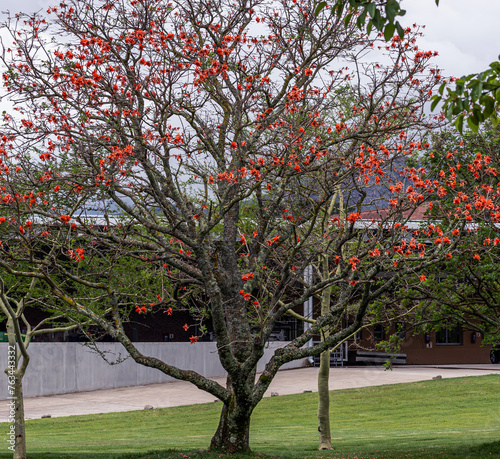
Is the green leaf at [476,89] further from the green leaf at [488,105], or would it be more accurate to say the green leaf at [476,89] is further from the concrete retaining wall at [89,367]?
the concrete retaining wall at [89,367]

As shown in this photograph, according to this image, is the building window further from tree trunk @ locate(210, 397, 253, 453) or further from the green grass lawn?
tree trunk @ locate(210, 397, 253, 453)

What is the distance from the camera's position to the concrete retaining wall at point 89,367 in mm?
28672

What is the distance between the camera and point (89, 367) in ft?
100

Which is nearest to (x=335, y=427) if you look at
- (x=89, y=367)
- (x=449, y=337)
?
(x=89, y=367)

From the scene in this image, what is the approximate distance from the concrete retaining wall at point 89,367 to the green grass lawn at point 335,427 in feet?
19.5

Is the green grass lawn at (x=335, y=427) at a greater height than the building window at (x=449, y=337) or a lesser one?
lesser

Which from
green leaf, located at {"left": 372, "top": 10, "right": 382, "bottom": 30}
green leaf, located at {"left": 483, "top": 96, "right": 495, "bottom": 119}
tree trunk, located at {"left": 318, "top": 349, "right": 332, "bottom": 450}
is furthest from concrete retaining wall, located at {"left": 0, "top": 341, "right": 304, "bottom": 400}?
green leaf, located at {"left": 372, "top": 10, "right": 382, "bottom": 30}

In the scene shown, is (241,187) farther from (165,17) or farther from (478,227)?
(478,227)

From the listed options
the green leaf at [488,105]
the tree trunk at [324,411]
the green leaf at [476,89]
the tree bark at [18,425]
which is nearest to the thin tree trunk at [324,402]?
the tree trunk at [324,411]

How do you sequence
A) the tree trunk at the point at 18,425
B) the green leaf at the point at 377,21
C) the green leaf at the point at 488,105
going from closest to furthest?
1. the green leaf at the point at 377,21
2. the green leaf at the point at 488,105
3. the tree trunk at the point at 18,425

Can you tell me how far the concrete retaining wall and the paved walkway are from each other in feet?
2.01

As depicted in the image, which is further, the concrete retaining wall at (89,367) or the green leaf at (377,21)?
the concrete retaining wall at (89,367)

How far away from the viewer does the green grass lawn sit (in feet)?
43.8

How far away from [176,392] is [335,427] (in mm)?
11011
